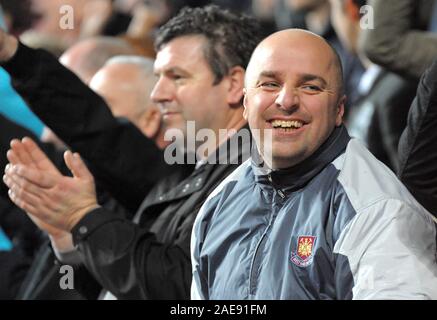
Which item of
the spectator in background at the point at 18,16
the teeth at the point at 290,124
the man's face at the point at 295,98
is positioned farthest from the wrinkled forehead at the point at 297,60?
the spectator in background at the point at 18,16

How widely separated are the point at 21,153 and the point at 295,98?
1.02 metres

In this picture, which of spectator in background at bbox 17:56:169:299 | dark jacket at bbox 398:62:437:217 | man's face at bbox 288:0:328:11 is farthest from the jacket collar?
man's face at bbox 288:0:328:11

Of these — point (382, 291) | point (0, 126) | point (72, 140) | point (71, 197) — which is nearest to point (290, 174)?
point (382, 291)

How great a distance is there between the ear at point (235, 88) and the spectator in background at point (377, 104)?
0.79m

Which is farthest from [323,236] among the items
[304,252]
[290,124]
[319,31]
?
[319,31]

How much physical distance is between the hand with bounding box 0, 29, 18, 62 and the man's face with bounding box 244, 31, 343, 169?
3.61 ft

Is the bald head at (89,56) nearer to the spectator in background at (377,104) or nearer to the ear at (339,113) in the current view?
the spectator in background at (377,104)

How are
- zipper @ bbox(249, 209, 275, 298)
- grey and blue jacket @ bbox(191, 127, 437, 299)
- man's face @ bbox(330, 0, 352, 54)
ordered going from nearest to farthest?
1. grey and blue jacket @ bbox(191, 127, 437, 299)
2. zipper @ bbox(249, 209, 275, 298)
3. man's face @ bbox(330, 0, 352, 54)

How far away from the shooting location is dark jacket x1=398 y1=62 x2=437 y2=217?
2342 millimetres

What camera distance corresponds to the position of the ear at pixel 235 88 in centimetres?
320

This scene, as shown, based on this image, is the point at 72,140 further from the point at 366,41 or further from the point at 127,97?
the point at 366,41

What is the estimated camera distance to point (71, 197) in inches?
114

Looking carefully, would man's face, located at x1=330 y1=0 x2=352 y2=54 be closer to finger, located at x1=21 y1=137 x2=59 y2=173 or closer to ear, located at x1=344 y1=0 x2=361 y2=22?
ear, located at x1=344 y1=0 x2=361 y2=22

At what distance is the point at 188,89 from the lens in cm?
324
